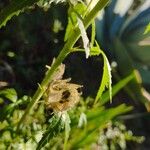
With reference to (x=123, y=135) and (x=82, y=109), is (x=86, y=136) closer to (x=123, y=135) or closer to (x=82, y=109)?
(x=82, y=109)

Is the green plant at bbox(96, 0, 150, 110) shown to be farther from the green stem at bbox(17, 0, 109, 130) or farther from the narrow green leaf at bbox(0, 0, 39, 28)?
the narrow green leaf at bbox(0, 0, 39, 28)

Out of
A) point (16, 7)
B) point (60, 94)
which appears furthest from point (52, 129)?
point (16, 7)

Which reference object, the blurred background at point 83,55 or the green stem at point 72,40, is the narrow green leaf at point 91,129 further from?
the green stem at point 72,40

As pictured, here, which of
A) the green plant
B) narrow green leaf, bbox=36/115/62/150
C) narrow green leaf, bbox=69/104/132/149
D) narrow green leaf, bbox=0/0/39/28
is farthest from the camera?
the green plant

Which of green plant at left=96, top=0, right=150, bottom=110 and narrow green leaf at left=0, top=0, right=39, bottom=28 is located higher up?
narrow green leaf at left=0, top=0, right=39, bottom=28

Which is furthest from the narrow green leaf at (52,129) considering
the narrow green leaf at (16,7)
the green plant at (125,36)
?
the green plant at (125,36)

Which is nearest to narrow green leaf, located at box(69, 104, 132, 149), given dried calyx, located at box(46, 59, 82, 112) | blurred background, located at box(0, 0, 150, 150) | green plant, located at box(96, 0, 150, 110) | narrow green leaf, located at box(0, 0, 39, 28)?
blurred background, located at box(0, 0, 150, 150)

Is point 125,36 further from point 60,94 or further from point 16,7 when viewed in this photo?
point 16,7

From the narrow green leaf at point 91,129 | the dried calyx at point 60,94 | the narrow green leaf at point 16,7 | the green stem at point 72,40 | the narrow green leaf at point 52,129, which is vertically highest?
the narrow green leaf at point 16,7
